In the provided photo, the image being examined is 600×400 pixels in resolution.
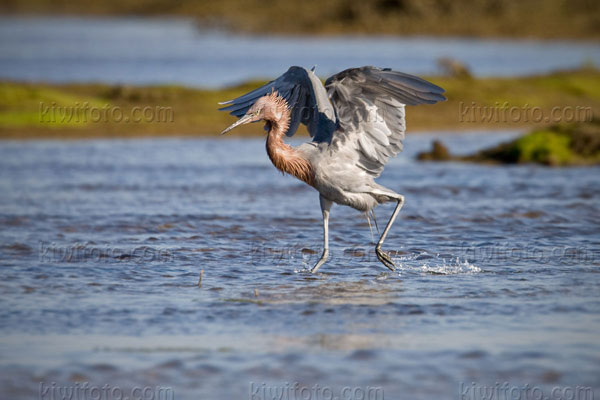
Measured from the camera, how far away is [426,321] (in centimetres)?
759

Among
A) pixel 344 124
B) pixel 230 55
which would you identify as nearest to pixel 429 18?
pixel 230 55

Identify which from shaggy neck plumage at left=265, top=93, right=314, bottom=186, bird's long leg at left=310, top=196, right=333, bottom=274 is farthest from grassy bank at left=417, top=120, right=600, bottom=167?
shaggy neck plumage at left=265, top=93, right=314, bottom=186

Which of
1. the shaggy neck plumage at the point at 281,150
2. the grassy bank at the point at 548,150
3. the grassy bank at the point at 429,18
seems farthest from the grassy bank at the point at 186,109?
the grassy bank at the point at 429,18

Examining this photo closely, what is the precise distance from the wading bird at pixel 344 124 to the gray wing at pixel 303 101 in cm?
1

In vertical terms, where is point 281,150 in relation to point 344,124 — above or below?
below

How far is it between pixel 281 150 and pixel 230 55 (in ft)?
123

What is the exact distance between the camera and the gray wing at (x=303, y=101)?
891 centimetres

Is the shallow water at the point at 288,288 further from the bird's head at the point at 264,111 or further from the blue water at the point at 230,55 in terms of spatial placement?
the blue water at the point at 230,55

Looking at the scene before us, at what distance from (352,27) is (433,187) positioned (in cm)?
4339

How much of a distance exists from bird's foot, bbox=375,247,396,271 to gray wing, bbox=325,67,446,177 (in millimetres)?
901

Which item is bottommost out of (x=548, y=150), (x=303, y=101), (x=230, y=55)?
(x=548, y=150)

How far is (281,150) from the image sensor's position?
9.07m

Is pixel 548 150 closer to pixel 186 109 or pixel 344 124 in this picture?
pixel 344 124

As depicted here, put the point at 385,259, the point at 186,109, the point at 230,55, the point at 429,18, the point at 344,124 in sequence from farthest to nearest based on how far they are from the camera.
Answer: the point at 429,18, the point at 230,55, the point at 186,109, the point at 385,259, the point at 344,124
